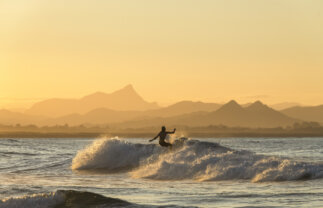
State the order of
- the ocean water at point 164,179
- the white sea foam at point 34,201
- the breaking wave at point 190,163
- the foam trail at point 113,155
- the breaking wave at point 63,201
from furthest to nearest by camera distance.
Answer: the foam trail at point 113,155 < the breaking wave at point 190,163 < the ocean water at point 164,179 < the breaking wave at point 63,201 < the white sea foam at point 34,201

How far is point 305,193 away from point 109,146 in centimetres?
2293

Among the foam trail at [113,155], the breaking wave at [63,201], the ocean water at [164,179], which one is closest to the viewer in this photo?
the breaking wave at [63,201]

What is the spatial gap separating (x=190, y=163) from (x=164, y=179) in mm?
3593

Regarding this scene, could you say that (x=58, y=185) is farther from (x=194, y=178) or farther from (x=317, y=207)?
(x=317, y=207)

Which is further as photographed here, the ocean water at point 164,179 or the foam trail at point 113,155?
the foam trail at point 113,155

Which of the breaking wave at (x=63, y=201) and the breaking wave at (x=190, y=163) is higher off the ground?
the breaking wave at (x=190, y=163)

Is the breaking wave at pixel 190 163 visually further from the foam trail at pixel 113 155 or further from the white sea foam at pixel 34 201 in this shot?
the white sea foam at pixel 34 201

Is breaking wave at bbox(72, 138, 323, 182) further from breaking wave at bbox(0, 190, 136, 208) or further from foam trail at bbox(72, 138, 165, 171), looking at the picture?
breaking wave at bbox(0, 190, 136, 208)

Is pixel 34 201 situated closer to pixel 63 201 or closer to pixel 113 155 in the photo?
pixel 63 201

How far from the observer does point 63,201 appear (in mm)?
19766

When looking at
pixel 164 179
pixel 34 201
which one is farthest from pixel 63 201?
pixel 164 179

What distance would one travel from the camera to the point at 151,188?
79.5ft

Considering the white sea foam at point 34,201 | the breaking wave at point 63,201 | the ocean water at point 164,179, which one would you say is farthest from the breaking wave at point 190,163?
the white sea foam at point 34,201

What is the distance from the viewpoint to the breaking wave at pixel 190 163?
27.4 m
